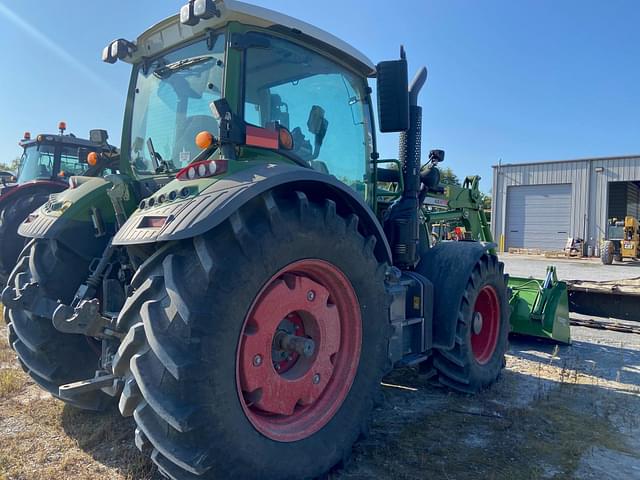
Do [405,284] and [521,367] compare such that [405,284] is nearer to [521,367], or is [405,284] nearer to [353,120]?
[353,120]

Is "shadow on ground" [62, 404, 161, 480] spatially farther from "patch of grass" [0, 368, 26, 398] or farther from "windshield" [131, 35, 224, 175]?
"windshield" [131, 35, 224, 175]

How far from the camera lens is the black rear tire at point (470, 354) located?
4078 millimetres

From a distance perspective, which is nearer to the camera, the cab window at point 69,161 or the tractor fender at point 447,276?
the tractor fender at point 447,276

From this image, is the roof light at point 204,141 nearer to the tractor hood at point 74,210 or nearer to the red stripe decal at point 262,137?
the red stripe decal at point 262,137

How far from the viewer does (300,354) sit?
268 centimetres

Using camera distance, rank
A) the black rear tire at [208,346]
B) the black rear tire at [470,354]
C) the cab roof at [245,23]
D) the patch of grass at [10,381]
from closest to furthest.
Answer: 1. the black rear tire at [208,346]
2. the cab roof at [245,23]
3. the patch of grass at [10,381]
4. the black rear tire at [470,354]

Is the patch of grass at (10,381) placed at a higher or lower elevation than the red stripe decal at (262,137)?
lower

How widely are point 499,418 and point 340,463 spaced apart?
4.95 feet

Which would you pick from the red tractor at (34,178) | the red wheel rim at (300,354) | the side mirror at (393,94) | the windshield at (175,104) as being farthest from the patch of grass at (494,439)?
the red tractor at (34,178)

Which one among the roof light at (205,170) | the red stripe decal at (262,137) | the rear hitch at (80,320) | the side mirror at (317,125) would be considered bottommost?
the rear hitch at (80,320)

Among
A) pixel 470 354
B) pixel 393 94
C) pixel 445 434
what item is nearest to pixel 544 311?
pixel 470 354

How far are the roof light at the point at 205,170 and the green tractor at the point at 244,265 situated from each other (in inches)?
0.6

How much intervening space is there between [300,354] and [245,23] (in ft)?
6.24

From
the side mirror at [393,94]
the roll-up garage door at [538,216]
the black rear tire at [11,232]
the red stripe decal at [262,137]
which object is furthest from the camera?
the roll-up garage door at [538,216]
